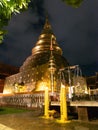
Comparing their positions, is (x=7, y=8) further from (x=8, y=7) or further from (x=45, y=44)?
(x=45, y=44)

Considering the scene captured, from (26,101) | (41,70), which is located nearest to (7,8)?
(26,101)

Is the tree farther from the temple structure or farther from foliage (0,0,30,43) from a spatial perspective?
the temple structure

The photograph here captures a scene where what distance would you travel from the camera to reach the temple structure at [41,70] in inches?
807

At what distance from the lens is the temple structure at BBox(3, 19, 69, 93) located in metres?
20.5

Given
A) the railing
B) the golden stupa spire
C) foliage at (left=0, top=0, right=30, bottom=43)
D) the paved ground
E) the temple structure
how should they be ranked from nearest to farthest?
foliage at (left=0, top=0, right=30, bottom=43) → the paved ground → the railing → the temple structure → the golden stupa spire

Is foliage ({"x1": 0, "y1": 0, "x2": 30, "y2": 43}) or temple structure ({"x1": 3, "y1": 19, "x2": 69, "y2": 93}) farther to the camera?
temple structure ({"x1": 3, "y1": 19, "x2": 69, "y2": 93})

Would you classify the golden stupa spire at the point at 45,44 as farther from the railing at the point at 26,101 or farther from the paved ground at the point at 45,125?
the paved ground at the point at 45,125

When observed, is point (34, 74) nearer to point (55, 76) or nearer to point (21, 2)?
point (55, 76)

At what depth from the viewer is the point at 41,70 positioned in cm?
2167

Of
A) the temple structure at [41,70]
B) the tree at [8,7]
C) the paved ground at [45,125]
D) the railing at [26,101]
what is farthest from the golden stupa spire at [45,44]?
the tree at [8,7]

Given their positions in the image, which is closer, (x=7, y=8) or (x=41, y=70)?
(x=7, y=8)

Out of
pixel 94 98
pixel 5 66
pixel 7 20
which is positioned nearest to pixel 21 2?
pixel 7 20

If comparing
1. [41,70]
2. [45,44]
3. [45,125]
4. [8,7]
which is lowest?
[45,125]

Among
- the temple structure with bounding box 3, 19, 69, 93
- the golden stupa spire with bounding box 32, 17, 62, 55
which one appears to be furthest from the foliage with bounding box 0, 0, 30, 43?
the golden stupa spire with bounding box 32, 17, 62, 55
